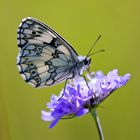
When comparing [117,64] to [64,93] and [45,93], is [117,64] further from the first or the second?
[64,93]

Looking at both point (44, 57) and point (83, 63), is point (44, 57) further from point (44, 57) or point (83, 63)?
point (83, 63)

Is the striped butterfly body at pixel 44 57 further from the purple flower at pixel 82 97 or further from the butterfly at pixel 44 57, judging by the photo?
the purple flower at pixel 82 97

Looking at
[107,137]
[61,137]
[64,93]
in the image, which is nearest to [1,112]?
[61,137]

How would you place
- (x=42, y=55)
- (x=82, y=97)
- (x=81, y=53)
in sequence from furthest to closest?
(x=81, y=53), (x=42, y=55), (x=82, y=97)

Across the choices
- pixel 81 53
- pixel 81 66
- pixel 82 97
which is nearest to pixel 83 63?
pixel 81 66

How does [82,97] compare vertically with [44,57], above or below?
below

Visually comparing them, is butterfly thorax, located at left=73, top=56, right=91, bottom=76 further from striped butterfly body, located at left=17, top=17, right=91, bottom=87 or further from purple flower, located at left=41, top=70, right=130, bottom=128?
purple flower, located at left=41, top=70, right=130, bottom=128

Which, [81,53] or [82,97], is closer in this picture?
[82,97]

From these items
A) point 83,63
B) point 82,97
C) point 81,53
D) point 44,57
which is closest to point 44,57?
point 44,57

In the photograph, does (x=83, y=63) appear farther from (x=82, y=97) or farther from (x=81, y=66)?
(x=82, y=97)

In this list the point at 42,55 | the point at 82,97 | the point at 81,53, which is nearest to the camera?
the point at 82,97
